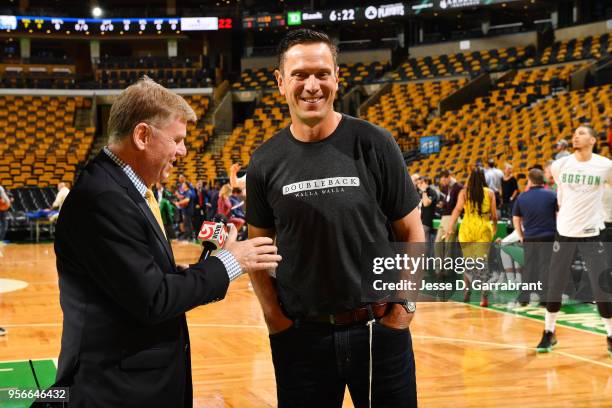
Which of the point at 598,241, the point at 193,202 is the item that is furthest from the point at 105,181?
the point at 193,202

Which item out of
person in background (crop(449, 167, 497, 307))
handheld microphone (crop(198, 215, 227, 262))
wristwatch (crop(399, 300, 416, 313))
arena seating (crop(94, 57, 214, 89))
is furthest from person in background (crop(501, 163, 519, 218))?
arena seating (crop(94, 57, 214, 89))

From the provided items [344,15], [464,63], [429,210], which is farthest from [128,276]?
[344,15]

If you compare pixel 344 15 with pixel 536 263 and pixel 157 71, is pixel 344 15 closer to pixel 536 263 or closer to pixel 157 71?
pixel 157 71

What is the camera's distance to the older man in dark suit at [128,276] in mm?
1968

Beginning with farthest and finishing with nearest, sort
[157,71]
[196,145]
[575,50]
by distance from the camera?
[157,71] → [196,145] → [575,50]

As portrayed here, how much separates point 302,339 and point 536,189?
19.4 ft

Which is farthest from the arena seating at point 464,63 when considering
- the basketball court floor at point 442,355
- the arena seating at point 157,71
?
the basketball court floor at point 442,355

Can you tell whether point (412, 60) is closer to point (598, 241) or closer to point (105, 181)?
point (598, 241)

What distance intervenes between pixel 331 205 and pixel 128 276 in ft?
2.26

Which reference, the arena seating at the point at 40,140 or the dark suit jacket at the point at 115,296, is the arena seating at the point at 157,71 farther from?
the dark suit jacket at the point at 115,296

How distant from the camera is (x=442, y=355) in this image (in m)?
6.04

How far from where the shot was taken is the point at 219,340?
22.1 feet

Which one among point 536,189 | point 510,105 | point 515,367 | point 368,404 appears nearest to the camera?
point 368,404

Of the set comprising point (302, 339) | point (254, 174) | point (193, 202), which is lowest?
point (193, 202)
